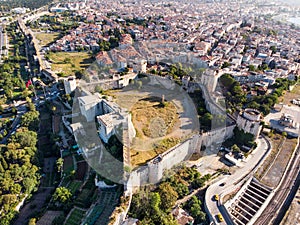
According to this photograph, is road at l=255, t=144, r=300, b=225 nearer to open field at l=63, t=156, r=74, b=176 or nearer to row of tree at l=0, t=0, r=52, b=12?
open field at l=63, t=156, r=74, b=176

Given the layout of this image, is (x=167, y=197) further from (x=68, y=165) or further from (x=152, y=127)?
(x=68, y=165)

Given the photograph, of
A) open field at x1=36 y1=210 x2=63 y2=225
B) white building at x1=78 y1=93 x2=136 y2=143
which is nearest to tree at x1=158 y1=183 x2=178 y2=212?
white building at x1=78 y1=93 x2=136 y2=143

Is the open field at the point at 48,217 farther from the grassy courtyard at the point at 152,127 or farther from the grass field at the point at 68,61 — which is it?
the grass field at the point at 68,61

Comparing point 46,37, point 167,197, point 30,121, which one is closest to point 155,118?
point 167,197

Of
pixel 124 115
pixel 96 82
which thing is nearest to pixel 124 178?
pixel 124 115

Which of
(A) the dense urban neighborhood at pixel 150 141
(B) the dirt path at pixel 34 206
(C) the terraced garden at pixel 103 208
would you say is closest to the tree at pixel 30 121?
(A) the dense urban neighborhood at pixel 150 141

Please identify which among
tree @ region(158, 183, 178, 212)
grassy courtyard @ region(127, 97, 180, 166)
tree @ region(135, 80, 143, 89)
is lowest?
tree @ region(158, 183, 178, 212)
